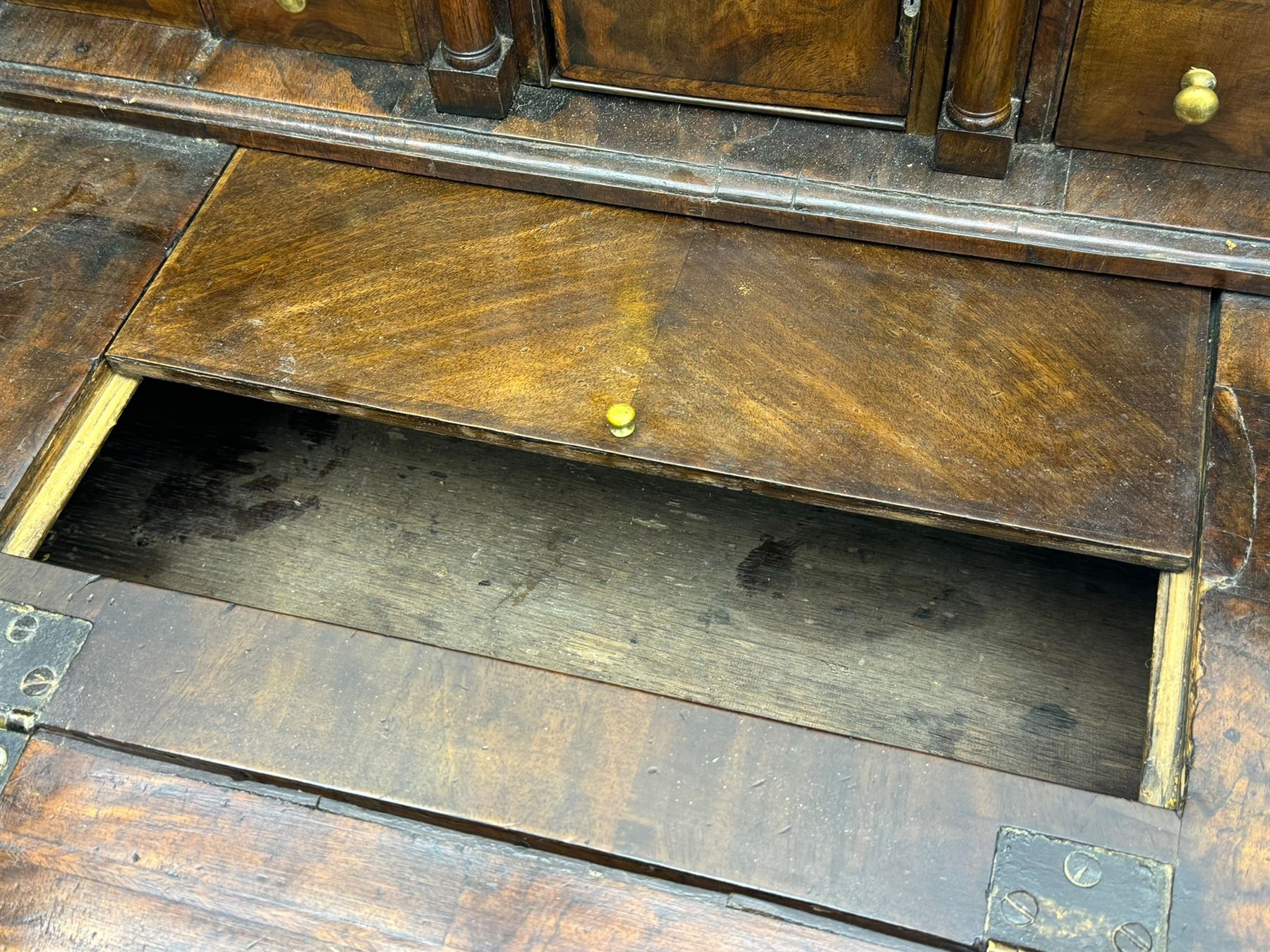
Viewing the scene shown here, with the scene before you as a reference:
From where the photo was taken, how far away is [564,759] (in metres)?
1.30

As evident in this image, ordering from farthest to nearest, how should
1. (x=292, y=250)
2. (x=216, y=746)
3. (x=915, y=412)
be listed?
1. (x=292, y=250)
2. (x=915, y=412)
3. (x=216, y=746)

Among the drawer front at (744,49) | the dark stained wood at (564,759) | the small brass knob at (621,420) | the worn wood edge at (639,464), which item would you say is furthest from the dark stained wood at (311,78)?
the dark stained wood at (564,759)

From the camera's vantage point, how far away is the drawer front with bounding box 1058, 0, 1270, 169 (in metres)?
1.45

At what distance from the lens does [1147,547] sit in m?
1.37

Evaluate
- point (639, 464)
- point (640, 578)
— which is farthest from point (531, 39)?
point (640, 578)

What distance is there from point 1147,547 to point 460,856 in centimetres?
81

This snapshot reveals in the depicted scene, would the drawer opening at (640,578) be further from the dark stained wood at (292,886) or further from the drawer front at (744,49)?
the drawer front at (744,49)

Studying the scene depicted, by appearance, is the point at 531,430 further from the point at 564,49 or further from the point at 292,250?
the point at 564,49

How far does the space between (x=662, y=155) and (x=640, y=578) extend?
602 mm

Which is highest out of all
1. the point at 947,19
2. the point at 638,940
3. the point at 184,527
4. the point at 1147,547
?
the point at 947,19

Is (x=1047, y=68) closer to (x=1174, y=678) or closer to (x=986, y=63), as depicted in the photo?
(x=986, y=63)

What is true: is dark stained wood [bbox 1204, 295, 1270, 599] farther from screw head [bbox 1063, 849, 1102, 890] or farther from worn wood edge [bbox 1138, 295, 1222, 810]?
screw head [bbox 1063, 849, 1102, 890]

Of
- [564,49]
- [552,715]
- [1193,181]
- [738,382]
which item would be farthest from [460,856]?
[1193,181]

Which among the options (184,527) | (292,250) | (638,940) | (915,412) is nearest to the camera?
(638,940)
